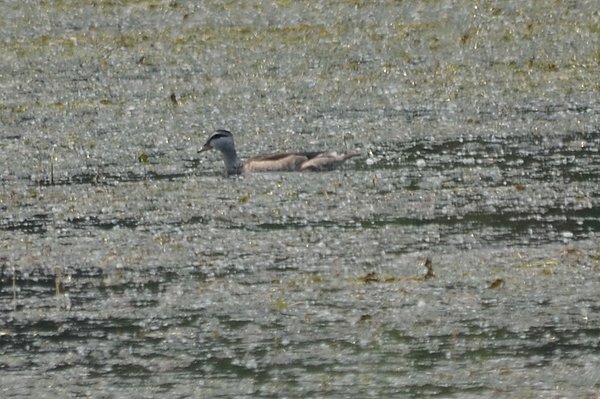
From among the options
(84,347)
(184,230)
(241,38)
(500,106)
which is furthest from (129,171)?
(241,38)

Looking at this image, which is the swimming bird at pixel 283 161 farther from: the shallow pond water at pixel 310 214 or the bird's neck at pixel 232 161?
the shallow pond water at pixel 310 214

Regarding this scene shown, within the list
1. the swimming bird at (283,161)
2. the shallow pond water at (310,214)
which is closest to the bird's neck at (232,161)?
the swimming bird at (283,161)

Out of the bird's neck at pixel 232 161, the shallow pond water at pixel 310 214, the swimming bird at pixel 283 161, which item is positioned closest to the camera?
the shallow pond water at pixel 310 214

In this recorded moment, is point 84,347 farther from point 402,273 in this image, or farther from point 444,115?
point 444,115

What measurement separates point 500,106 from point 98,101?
3.62 metres

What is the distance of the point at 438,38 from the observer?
18719mm

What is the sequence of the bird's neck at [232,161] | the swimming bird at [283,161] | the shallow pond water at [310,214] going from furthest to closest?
the bird's neck at [232,161] < the swimming bird at [283,161] < the shallow pond water at [310,214]

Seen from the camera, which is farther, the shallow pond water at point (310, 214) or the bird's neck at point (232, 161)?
the bird's neck at point (232, 161)

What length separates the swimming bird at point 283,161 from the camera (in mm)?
12234

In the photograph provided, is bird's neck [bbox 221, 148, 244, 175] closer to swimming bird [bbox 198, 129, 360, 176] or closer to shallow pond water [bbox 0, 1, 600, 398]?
swimming bird [bbox 198, 129, 360, 176]

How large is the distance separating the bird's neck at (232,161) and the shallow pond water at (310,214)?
12 cm

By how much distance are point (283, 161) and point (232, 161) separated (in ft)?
1.87

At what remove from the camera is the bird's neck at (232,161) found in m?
12.6

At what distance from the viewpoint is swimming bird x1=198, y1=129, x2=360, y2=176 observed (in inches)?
482
